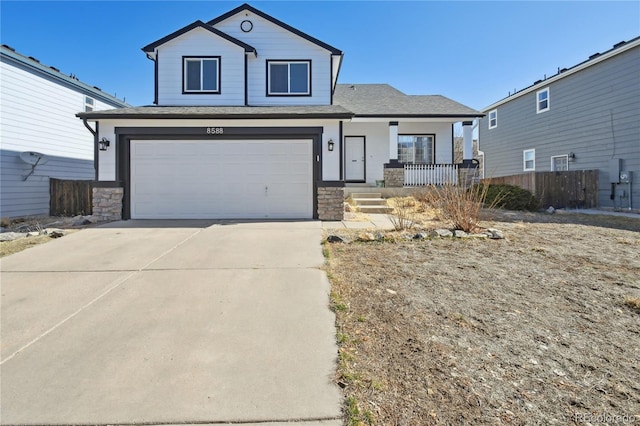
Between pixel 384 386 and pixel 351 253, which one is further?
pixel 351 253

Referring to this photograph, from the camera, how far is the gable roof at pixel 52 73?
10273 mm

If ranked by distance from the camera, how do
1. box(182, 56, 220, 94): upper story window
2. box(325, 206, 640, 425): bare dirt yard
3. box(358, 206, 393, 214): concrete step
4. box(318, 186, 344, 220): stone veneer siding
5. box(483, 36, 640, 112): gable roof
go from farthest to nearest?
box(483, 36, 640, 112): gable roof
box(182, 56, 220, 94): upper story window
box(358, 206, 393, 214): concrete step
box(318, 186, 344, 220): stone veneer siding
box(325, 206, 640, 425): bare dirt yard

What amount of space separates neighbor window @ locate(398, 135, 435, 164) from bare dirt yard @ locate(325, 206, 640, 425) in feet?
34.1

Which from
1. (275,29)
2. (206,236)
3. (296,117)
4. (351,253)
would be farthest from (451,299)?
(275,29)

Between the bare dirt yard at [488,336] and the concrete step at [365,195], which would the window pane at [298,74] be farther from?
the bare dirt yard at [488,336]

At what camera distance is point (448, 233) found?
6809mm

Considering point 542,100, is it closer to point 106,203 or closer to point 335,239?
point 335,239

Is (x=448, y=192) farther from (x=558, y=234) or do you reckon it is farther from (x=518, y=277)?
(x=518, y=277)

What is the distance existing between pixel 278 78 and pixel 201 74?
2646mm

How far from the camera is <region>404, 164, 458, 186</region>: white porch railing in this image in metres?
13.9

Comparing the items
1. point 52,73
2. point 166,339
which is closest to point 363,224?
point 166,339

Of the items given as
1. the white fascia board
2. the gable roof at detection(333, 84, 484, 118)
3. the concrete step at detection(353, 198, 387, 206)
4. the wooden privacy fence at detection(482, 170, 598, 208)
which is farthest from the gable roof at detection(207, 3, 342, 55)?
the wooden privacy fence at detection(482, 170, 598, 208)

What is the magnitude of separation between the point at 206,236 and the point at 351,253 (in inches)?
129

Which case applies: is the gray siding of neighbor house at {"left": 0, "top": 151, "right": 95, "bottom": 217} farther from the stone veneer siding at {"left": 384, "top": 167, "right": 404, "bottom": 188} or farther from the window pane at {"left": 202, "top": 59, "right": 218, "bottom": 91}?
the stone veneer siding at {"left": 384, "top": 167, "right": 404, "bottom": 188}
